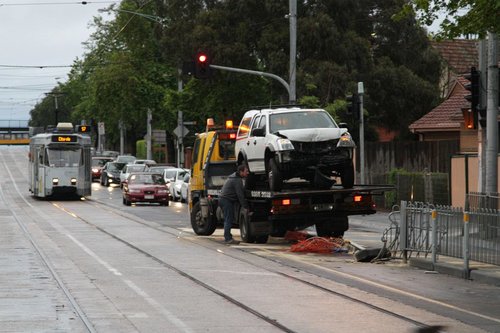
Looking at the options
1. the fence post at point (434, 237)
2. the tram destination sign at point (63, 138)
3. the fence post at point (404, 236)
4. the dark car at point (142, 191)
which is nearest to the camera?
the fence post at point (434, 237)

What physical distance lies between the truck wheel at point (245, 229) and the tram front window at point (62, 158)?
26.5 m

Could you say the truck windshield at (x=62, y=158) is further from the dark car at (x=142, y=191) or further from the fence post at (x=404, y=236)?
the fence post at (x=404, y=236)

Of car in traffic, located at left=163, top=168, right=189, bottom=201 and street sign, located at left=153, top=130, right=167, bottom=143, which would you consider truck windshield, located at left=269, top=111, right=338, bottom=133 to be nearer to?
car in traffic, located at left=163, top=168, right=189, bottom=201

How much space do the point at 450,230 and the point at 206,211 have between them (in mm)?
10285

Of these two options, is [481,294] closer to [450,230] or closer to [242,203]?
[450,230]

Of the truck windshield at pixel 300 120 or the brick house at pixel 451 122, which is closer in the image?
the truck windshield at pixel 300 120

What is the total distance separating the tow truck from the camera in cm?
2334

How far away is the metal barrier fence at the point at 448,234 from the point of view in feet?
58.4

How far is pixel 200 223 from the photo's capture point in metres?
28.5

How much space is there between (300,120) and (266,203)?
2081 millimetres

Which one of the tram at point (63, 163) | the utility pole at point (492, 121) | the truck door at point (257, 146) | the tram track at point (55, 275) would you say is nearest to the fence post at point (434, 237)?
the utility pole at point (492, 121)

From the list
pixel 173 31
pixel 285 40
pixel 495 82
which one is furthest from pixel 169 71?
pixel 495 82

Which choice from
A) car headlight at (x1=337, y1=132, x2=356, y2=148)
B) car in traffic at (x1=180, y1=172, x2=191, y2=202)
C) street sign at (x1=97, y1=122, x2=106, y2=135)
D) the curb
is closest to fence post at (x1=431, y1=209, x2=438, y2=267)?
the curb

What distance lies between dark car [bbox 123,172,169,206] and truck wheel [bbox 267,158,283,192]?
78.8 ft
